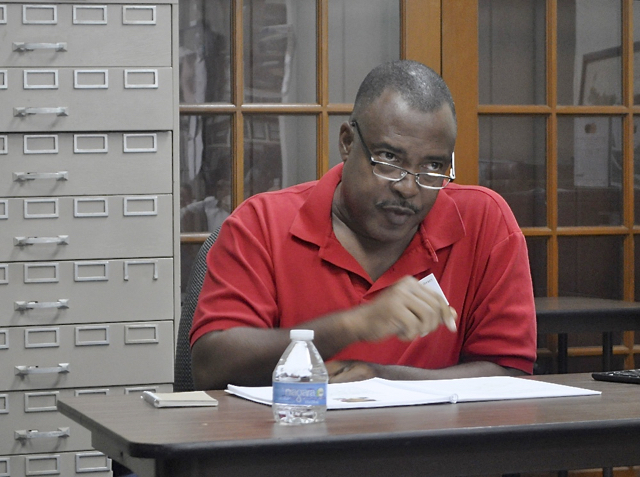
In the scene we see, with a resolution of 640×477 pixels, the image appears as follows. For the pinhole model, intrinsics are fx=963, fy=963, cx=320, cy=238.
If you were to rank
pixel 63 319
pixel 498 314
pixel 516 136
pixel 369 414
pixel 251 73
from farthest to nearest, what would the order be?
pixel 516 136 < pixel 251 73 < pixel 63 319 < pixel 498 314 < pixel 369 414

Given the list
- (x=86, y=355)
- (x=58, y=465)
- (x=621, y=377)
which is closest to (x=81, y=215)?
(x=86, y=355)

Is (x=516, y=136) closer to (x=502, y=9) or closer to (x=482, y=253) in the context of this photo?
(x=502, y=9)

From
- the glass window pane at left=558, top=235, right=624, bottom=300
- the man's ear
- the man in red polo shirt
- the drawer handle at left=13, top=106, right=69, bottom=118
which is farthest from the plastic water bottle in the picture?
the glass window pane at left=558, top=235, right=624, bottom=300

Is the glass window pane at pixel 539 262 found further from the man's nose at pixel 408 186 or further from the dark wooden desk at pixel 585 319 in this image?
the man's nose at pixel 408 186

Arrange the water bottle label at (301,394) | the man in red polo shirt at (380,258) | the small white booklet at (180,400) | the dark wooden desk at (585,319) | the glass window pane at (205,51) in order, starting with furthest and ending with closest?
the glass window pane at (205,51) → the dark wooden desk at (585,319) → the man in red polo shirt at (380,258) → the small white booklet at (180,400) → the water bottle label at (301,394)

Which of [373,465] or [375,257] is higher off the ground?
[375,257]

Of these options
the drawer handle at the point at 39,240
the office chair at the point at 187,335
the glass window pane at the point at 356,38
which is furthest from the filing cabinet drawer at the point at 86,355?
the glass window pane at the point at 356,38

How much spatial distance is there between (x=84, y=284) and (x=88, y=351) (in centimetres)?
21

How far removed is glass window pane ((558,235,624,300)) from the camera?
3.86 m

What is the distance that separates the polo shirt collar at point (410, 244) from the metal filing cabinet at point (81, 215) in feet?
3.87

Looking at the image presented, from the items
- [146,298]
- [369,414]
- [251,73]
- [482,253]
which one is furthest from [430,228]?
[251,73]

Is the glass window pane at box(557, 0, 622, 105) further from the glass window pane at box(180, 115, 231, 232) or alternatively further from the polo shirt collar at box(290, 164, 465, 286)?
the polo shirt collar at box(290, 164, 465, 286)

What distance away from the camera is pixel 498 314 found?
1866 millimetres

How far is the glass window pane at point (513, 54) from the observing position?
12.5 ft
